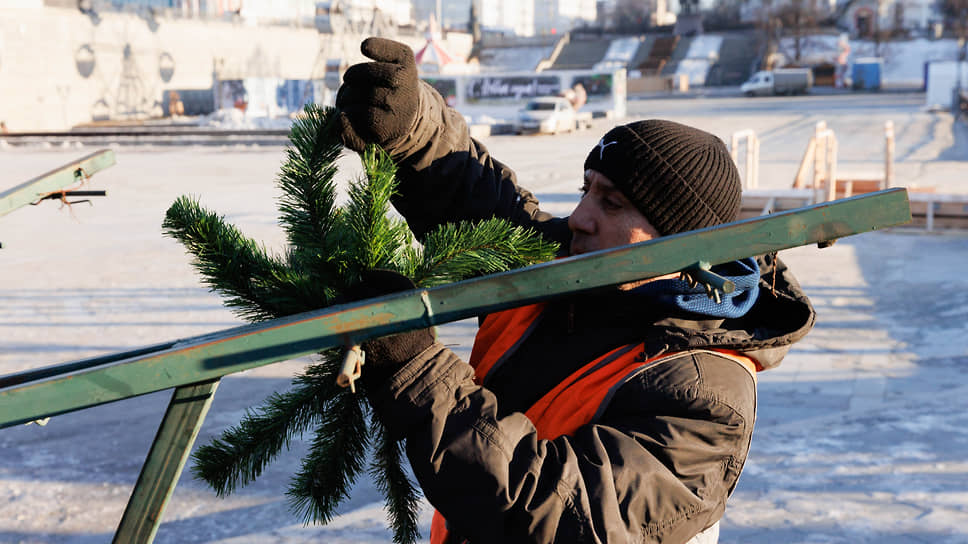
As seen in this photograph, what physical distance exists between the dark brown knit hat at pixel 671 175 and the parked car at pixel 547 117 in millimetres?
24709

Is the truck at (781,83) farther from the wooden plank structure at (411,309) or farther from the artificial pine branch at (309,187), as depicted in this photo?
the wooden plank structure at (411,309)

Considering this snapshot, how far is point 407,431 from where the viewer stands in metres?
1.41

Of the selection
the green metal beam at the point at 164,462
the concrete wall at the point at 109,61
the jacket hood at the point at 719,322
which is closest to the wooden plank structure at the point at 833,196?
the jacket hood at the point at 719,322

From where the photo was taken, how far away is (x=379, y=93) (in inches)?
70.1

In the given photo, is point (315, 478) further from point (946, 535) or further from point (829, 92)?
point (829, 92)

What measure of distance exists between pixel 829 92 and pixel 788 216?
2065 inches

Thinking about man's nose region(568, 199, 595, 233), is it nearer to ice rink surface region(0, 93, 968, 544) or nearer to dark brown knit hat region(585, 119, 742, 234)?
dark brown knit hat region(585, 119, 742, 234)

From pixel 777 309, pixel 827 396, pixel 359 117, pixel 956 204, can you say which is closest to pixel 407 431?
pixel 359 117

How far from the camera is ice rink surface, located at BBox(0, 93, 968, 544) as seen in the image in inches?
156

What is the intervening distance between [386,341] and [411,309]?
0.16 metres

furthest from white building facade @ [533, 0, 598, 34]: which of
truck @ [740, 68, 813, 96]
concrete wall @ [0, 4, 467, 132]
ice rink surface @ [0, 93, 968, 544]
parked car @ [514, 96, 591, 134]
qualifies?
ice rink surface @ [0, 93, 968, 544]

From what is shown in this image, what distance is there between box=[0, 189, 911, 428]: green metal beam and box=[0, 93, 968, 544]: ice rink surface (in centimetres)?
60

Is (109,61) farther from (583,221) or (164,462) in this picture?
(164,462)

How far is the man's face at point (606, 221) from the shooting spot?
1.76 metres
